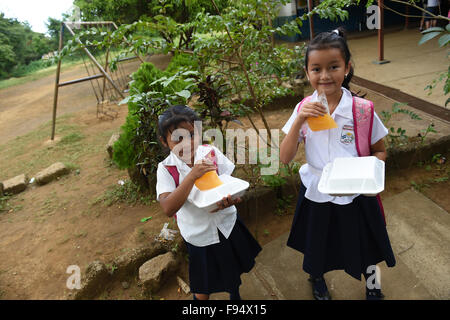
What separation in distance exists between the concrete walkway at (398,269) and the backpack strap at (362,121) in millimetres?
943

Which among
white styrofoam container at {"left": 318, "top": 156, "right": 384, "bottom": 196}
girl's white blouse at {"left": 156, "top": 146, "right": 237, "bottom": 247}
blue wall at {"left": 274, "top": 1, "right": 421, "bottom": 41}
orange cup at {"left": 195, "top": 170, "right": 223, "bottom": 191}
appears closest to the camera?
white styrofoam container at {"left": 318, "top": 156, "right": 384, "bottom": 196}

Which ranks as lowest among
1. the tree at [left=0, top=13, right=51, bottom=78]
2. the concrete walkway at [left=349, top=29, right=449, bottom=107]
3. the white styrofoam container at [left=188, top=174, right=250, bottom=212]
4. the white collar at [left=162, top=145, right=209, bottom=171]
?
the concrete walkway at [left=349, top=29, right=449, bottom=107]

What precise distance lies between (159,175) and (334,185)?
0.76 metres

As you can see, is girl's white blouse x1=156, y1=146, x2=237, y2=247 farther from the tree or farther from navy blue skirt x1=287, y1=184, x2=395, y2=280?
the tree

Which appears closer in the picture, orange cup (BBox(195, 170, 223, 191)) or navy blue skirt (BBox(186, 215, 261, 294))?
orange cup (BBox(195, 170, 223, 191))

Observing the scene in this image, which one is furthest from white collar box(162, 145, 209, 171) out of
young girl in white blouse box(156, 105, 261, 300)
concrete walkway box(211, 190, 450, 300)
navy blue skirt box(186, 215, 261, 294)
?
concrete walkway box(211, 190, 450, 300)

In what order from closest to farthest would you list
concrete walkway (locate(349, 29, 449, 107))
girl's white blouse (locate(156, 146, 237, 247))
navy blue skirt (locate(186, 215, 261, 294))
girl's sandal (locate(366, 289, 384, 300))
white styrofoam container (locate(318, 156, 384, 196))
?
white styrofoam container (locate(318, 156, 384, 196)) < girl's white blouse (locate(156, 146, 237, 247)) < navy blue skirt (locate(186, 215, 261, 294)) < girl's sandal (locate(366, 289, 384, 300)) < concrete walkway (locate(349, 29, 449, 107))

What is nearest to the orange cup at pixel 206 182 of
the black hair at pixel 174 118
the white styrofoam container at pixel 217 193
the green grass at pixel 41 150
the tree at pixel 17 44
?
the white styrofoam container at pixel 217 193

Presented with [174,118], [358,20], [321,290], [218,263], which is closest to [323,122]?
[174,118]

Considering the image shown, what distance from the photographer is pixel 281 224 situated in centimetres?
235

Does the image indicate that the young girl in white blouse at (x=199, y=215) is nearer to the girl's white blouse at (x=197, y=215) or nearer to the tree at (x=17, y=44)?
the girl's white blouse at (x=197, y=215)

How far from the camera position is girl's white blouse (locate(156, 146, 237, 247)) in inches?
52.8

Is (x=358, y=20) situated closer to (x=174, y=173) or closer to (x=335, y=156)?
(x=335, y=156)

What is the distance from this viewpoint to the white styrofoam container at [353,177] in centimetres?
110
